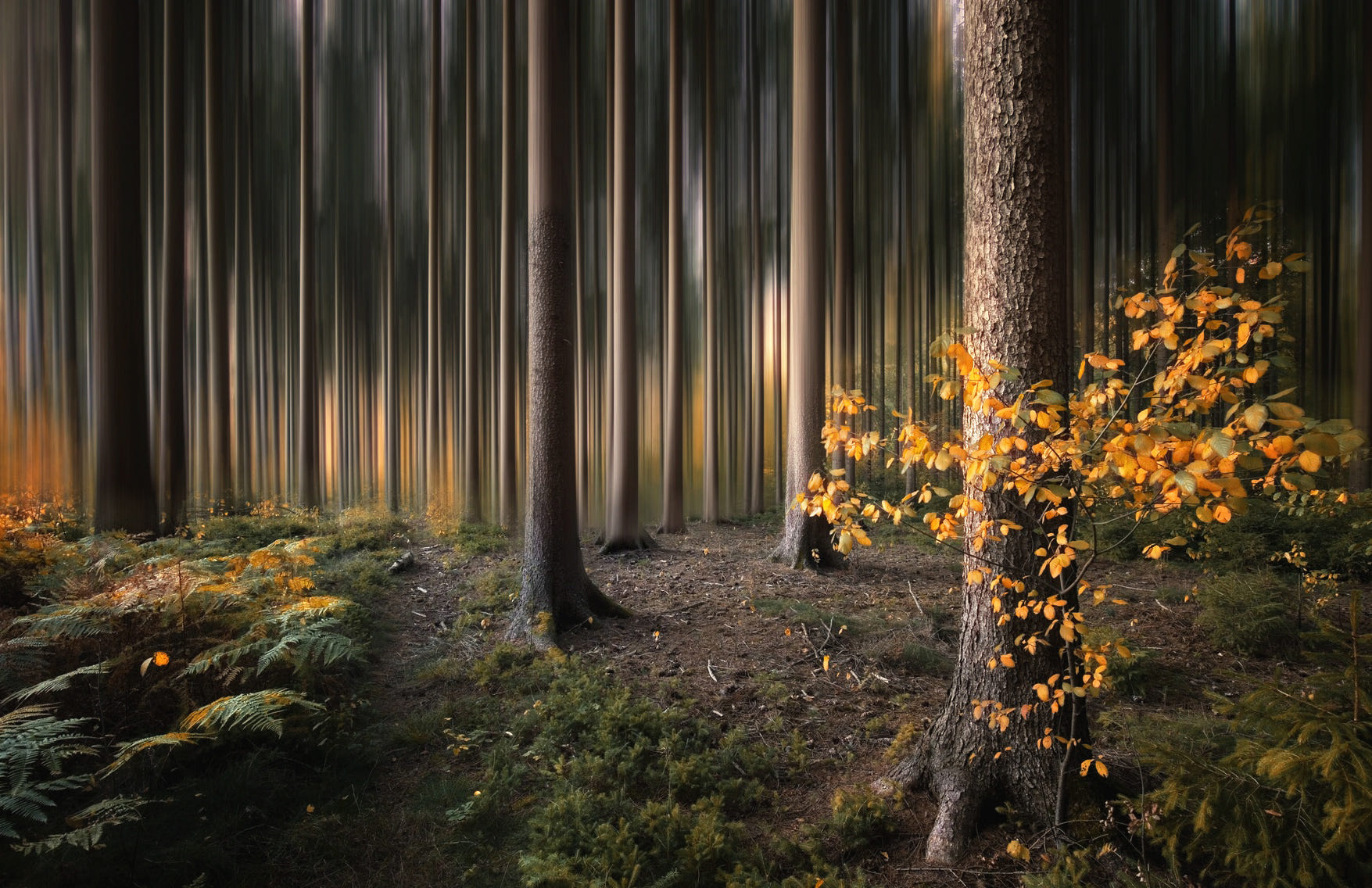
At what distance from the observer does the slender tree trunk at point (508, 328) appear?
11.9m

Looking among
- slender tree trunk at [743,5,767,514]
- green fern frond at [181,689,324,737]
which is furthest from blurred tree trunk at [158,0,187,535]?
slender tree trunk at [743,5,767,514]

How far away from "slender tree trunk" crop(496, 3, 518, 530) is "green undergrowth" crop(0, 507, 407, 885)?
7491 mm

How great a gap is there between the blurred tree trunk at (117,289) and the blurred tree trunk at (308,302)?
7.38 metres

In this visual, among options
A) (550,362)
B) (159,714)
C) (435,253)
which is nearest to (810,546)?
(550,362)

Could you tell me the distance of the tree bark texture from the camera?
9.46ft

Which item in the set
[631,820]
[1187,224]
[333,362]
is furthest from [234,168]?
[1187,224]

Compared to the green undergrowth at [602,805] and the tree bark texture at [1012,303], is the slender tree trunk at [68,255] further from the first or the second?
the tree bark texture at [1012,303]

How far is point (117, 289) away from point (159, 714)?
23.3 ft

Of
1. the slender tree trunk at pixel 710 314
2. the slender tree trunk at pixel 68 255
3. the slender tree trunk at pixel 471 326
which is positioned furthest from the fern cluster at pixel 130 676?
the slender tree trunk at pixel 68 255

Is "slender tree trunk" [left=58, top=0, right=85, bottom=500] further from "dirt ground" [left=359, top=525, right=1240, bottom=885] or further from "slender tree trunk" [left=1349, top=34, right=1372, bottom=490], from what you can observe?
"slender tree trunk" [left=1349, top=34, right=1372, bottom=490]

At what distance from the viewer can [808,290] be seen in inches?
338

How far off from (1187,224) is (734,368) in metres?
11.9

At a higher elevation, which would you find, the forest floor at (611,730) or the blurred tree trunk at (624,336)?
the blurred tree trunk at (624,336)

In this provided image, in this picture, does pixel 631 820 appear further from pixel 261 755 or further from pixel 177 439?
pixel 177 439
